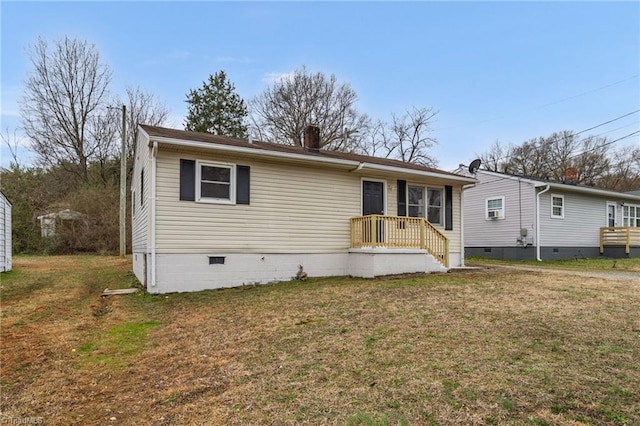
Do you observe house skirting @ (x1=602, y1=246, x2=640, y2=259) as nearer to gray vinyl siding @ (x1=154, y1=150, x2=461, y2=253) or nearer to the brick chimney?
gray vinyl siding @ (x1=154, y1=150, x2=461, y2=253)

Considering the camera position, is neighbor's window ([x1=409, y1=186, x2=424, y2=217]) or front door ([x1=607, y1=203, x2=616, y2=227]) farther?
front door ([x1=607, y1=203, x2=616, y2=227])

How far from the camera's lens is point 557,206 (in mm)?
16469

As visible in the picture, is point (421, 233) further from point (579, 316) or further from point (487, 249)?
point (487, 249)

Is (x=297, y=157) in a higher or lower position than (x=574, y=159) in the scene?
lower

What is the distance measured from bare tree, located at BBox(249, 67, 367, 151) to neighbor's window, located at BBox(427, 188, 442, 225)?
53.7ft

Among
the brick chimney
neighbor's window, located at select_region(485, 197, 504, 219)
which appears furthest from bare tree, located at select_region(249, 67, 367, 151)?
the brick chimney

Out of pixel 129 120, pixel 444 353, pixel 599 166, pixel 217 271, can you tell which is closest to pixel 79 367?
pixel 444 353

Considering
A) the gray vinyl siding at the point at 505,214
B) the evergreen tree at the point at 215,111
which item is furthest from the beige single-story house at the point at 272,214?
the evergreen tree at the point at 215,111

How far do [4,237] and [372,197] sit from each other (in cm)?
1140

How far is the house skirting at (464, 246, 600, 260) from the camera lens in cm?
1582

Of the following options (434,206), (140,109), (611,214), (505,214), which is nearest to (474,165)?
(505,214)

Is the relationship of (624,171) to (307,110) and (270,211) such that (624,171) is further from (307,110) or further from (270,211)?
(270,211)

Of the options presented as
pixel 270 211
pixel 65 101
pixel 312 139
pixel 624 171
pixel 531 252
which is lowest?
pixel 531 252

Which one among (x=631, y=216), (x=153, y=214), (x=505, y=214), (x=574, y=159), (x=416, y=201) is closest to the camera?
(x=153, y=214)
